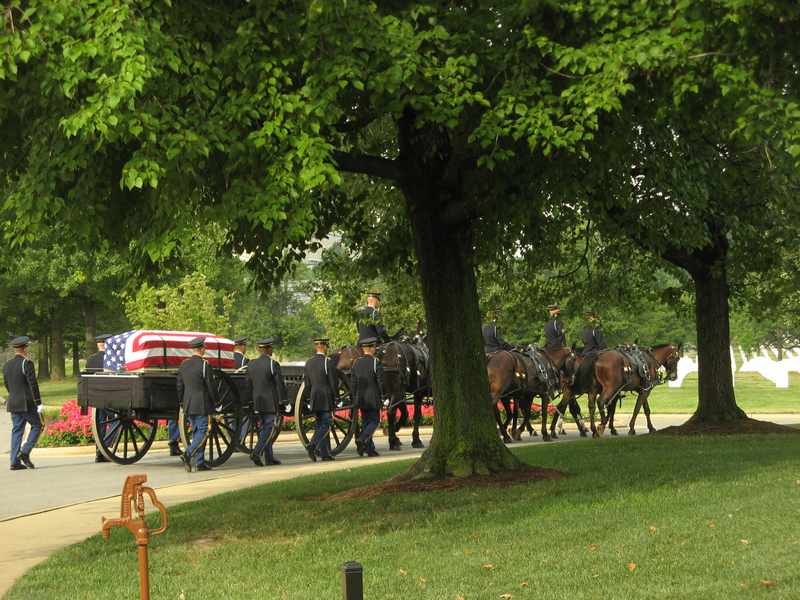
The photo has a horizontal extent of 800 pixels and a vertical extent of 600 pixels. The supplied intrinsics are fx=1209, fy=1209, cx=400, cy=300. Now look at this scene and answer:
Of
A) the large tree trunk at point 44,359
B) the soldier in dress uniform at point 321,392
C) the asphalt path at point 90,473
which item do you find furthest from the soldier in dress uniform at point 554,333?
the large tree trunk at point 44,359

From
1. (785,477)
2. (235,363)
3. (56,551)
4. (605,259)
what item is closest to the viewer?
(56,551)

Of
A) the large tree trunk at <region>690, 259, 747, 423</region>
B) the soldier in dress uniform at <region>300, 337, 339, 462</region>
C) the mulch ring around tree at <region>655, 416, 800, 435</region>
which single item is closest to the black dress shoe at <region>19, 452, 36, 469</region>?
the soldier in dress uniform at <region>300, 337, 339, 462</region>

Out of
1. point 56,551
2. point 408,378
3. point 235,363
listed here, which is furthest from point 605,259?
point 56,551

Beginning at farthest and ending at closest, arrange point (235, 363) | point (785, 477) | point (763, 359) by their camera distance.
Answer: point (763, 359) < point (235, 363) < point (785, 477)

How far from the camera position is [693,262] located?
21422 millimetres

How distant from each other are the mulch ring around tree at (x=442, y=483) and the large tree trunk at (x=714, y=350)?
8390mm

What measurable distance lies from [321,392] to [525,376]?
15.6ft

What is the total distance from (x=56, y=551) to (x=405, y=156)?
585 cm

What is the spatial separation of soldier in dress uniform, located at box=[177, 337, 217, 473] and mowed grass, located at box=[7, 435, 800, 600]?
353 cm

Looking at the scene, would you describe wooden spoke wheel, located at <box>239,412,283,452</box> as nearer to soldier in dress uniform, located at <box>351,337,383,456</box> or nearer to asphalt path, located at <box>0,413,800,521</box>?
asphalt path, located at <box>0,413,800,521</box>

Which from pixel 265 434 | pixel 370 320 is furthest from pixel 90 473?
pixel 370 320

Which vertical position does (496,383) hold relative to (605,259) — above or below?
below

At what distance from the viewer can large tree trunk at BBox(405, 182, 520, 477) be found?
14.1 m

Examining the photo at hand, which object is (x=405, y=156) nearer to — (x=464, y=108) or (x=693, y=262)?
(x=464, y=108)
